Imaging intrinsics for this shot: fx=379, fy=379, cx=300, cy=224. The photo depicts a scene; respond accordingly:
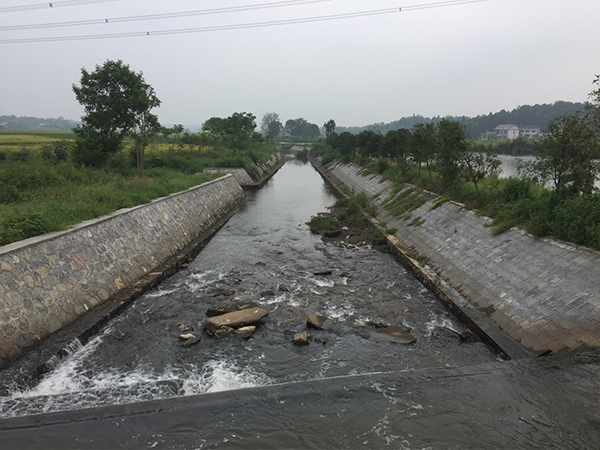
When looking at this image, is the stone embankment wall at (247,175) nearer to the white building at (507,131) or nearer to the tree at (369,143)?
the tree at (369,143)

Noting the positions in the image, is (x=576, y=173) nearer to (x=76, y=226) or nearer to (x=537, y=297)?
(x=537, y=297)

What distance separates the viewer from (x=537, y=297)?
348 inches

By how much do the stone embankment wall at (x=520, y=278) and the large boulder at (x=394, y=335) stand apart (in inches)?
81.2

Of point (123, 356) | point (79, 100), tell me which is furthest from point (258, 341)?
point (79, 100)

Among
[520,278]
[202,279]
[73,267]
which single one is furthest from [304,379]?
[202,279]

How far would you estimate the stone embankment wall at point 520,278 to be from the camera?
7.77 m

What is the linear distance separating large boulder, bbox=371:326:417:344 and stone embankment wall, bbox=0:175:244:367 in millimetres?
7444

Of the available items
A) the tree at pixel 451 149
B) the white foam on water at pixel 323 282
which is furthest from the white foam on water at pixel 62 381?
the tree at pixel 451 149

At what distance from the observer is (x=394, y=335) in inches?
369

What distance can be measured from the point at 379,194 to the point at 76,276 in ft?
69.5

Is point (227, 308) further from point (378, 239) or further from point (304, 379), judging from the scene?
point (378, 239)

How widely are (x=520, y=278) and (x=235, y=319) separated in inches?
294

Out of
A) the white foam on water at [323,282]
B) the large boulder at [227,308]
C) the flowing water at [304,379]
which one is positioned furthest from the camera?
the white foam on water at [323,282]

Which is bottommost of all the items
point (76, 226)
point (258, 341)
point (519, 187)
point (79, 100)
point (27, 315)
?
point (258, 341)
